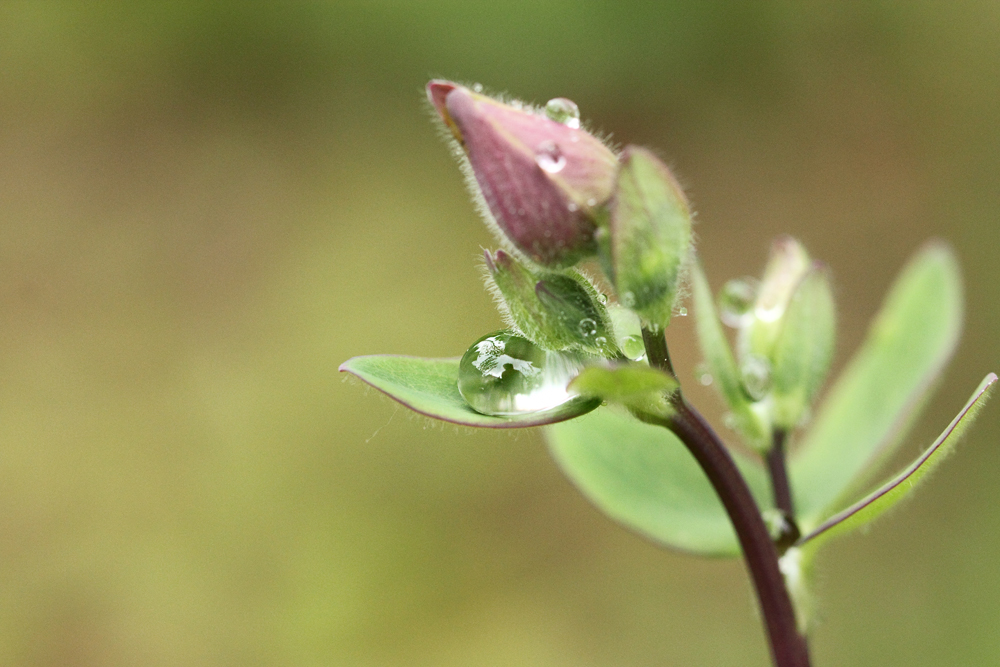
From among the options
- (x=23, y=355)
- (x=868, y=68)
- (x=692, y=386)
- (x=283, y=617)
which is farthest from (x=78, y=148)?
(x=868, y=68)

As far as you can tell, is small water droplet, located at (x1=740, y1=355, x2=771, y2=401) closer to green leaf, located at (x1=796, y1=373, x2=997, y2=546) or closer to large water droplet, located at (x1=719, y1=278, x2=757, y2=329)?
large water droplet, located at (x1=719, y1=278, x2=757, y2=329)

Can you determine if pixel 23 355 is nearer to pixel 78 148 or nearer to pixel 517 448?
pixel 78 148

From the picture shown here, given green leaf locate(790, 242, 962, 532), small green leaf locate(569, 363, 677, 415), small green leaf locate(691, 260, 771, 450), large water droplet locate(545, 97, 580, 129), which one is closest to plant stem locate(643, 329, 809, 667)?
small green leaf locate(569, 363, 677, 415)

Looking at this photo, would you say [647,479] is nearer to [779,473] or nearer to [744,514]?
[779,473]

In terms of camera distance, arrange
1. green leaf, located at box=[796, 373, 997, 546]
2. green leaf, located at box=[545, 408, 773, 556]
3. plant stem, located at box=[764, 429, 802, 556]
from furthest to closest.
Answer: green leaf, located at box=[545, 408, 773, 556], plant stem, located at box=[764, 429, 802, 556], green leaf, located at box=[796, 373, 997, 546]

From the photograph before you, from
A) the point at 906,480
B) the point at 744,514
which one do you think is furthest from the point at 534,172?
the point at 906,480
